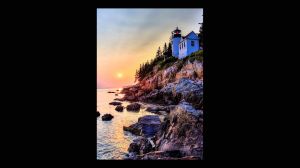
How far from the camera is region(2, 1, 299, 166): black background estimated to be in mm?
2344

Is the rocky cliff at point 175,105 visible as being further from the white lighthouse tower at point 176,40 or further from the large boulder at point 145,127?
the white lighthouse tower at point 176,40

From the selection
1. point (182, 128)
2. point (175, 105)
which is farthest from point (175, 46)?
point (182, 128)

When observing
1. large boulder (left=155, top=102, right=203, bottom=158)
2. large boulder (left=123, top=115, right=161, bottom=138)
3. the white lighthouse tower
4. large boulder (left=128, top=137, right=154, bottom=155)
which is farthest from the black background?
the white lighthouse tower

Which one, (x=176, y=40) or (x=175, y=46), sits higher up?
(x=176, y=40)

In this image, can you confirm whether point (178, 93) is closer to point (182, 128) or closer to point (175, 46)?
point (175, 46)

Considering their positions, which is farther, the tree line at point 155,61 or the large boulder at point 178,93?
the tree line at point 155,61
